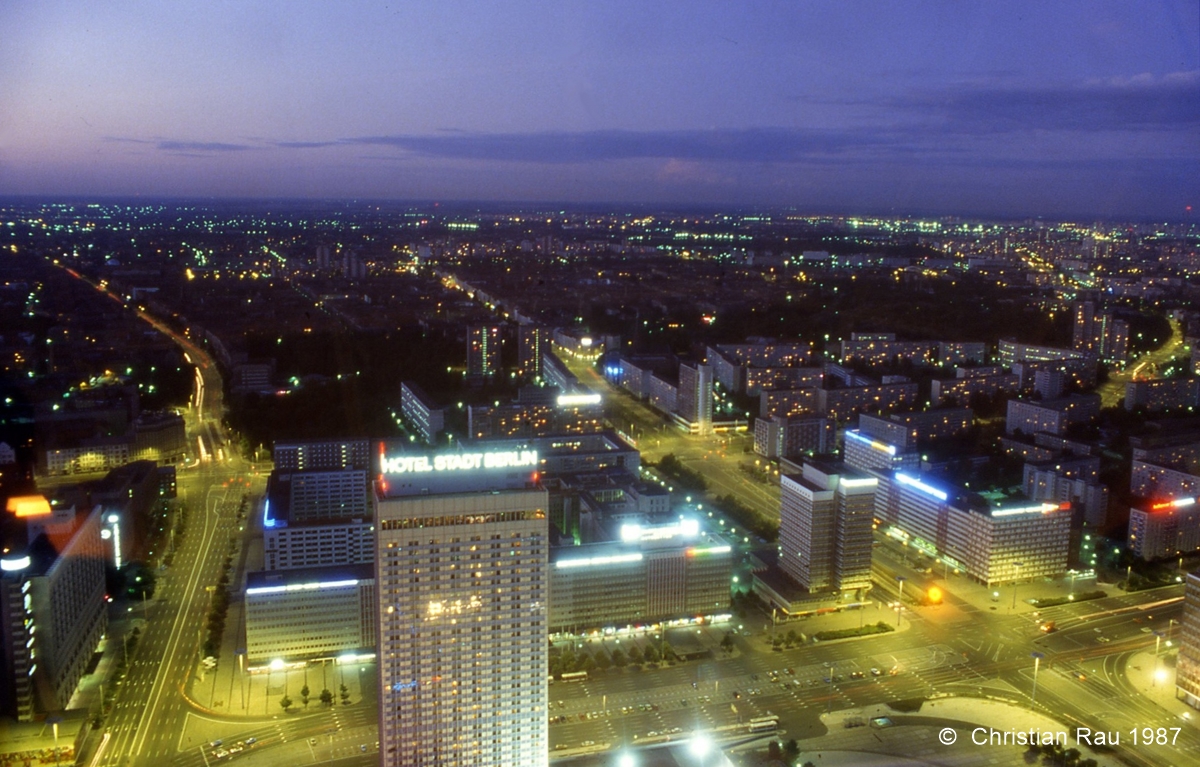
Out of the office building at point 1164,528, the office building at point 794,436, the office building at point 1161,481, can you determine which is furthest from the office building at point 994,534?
the office building at point 794,436

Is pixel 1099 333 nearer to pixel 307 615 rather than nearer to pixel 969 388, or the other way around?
pixel 969 388

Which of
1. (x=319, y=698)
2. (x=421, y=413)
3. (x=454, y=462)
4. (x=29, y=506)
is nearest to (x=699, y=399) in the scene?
(x=421, y=413)

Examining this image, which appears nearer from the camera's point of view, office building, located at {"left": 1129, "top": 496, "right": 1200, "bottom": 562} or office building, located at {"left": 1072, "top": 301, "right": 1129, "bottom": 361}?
office building, located at {"left": 1129, "top": 496, "right": 1200, "bottom": 562}

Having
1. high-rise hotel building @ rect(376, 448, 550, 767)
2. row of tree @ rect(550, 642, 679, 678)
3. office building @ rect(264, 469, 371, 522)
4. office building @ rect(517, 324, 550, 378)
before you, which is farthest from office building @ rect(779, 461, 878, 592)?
office building @ rect(517, 324, 550, 378)

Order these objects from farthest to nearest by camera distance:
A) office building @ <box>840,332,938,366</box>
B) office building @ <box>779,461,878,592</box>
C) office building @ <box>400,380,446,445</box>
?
office building @ <box>840,332,938,366</box> → office building @ <box>400,380,446,445</box> → office building @ <box>779,461,878,592</box>

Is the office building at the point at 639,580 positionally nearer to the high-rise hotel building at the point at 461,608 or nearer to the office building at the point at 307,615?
the office building at the point at 307,615

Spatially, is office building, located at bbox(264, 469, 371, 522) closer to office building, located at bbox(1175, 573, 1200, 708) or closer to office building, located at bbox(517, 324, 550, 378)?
office building, located at bbox(517, 324, 550, 378)

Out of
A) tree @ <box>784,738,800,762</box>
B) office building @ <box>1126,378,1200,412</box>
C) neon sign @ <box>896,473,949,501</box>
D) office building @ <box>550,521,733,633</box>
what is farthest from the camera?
office building @ <box>1126,378,1200,412</box>
